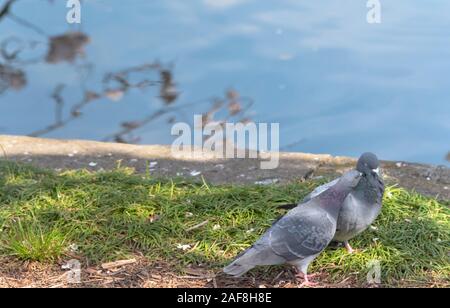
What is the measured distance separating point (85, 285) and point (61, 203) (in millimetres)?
749

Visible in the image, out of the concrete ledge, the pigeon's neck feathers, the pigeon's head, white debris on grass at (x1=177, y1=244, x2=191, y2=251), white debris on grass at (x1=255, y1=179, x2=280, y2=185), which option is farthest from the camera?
the concrete ledge

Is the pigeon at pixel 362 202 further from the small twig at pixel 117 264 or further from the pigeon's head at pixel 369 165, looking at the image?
the small twig at pixel 117 264

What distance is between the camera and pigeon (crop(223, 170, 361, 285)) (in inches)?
127

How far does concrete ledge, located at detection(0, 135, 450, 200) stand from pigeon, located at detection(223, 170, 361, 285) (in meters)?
1.18

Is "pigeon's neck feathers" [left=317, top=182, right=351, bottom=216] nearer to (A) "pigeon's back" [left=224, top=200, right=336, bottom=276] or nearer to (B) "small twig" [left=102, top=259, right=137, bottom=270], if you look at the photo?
(A) "pigeon's back" [left=224, top=200, right=336, bottom=276]

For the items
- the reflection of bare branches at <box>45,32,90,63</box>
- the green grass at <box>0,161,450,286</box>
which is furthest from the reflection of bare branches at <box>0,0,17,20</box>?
the green grass at <box>0,161,450,286</box>

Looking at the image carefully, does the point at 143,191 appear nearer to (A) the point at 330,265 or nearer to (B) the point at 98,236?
(B) the point at 98,236

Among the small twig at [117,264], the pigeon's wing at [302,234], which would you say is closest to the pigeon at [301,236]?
the pigeon's wing at [302,234]

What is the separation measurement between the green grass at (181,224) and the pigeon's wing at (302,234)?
26 centimetres

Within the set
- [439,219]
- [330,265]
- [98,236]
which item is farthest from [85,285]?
[439,219]

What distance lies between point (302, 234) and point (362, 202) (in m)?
0.36

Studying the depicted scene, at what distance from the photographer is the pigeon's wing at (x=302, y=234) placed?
327cm

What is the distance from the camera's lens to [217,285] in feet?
11.2

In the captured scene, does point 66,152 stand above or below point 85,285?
above
